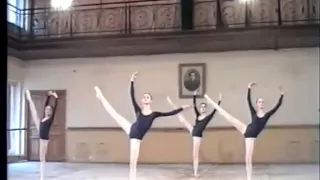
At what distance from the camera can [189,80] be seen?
2.54m

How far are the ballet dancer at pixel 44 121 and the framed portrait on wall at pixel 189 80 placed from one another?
0.79 meters

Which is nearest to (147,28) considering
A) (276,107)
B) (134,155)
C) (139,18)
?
(139,18)

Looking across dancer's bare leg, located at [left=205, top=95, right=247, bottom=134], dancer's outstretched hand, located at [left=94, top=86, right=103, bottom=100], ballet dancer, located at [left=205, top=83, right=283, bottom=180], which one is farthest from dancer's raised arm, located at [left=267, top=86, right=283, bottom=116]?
dancer's outstretched hand, located at [left=94, top=86, right=103, bottom=100]

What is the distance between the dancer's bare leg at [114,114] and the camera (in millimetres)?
2611

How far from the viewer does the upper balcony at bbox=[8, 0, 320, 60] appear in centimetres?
243

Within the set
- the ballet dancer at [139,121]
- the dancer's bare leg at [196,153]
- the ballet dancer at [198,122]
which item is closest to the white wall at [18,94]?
the ballet dancer at [139,121]

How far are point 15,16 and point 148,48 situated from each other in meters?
0.85

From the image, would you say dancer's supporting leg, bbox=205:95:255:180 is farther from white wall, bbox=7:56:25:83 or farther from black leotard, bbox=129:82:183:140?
white wall, bbox=7:56:25:83

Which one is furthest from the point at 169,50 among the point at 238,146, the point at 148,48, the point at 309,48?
the point at 309,48

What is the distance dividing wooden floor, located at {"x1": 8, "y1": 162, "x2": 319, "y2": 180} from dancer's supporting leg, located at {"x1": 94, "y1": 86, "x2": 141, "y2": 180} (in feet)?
0.12

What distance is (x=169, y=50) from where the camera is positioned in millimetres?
2637

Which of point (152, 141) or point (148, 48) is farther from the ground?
point (148, 48)

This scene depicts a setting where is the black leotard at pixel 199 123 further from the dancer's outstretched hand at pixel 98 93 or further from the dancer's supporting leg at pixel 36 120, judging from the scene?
the dancer's supporting leg at pixel 36 120

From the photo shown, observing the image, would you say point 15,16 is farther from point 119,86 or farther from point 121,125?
point 121,125
